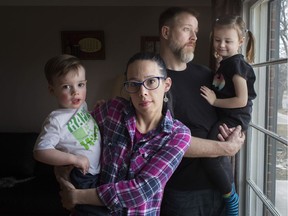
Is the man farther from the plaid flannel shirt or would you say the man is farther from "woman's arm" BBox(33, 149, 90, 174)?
"woman's arm" BBox(33, 149, 90, 174)

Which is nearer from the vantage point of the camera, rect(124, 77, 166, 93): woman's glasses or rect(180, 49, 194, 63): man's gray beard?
rect(124, 77, 166, 93): woman's glasses

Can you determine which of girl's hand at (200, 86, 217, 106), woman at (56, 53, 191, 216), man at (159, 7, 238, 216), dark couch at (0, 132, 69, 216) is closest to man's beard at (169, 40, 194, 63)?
man at (159, 7, 238, 216)

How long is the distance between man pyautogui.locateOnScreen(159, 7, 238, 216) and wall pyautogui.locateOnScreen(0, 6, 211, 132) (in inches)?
99.5

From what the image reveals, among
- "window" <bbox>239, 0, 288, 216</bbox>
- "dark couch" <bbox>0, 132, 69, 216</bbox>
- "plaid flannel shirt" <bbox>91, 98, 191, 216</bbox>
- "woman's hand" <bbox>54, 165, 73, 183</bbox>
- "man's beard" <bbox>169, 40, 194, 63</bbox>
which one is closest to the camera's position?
"plaid flannel shirt" <bbox>91, 98, 191, 216</bbox>

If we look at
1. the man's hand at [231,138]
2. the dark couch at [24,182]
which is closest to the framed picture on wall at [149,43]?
the dark couch at [24,182]

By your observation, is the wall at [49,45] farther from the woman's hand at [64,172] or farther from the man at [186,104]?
the woman's hand at [64,172]

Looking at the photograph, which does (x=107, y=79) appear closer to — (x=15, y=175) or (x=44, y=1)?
(x=44, y=1)

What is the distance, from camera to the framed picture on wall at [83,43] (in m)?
4.07

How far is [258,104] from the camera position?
2467 mm

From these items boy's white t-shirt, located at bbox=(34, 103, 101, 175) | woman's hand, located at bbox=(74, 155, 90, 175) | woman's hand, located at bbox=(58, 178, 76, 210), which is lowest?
woman's hand, located at bbox=(58, 178, 76, 210)

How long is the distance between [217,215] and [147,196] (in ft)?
2.32

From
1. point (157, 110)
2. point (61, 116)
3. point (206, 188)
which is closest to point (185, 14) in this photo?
point (157, 110)

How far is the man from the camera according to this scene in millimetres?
1520

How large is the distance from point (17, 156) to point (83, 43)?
Result: 1642 millimetres
